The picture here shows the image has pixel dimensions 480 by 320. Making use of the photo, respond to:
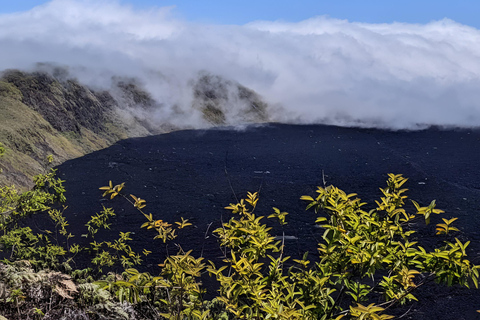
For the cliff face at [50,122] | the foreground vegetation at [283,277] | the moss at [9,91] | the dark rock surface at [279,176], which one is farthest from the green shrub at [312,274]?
the moss at [9,91]

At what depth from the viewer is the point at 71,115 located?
44.9 ft

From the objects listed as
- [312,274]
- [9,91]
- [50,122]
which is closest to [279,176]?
[50,122]

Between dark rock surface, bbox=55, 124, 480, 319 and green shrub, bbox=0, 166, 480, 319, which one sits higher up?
green shrub, bbox=0, 166, 480, 319

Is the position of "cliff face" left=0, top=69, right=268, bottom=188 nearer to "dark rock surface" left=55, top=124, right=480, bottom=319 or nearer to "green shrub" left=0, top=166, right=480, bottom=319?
"dark rock surface" left=55, top=124, right=480, bottom=319

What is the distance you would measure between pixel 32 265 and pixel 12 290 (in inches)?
69.3

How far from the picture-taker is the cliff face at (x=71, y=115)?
1079cm

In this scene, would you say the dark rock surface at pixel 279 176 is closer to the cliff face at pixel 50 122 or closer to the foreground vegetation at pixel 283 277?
the cliff face at pixel 50 122

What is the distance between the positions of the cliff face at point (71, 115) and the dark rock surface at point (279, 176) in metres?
0.78

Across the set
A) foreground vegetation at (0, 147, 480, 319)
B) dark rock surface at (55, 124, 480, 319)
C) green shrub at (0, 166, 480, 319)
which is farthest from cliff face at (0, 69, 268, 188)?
green shrub at (0, 166, 480, 319)

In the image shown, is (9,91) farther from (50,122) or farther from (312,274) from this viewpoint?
(312,274)

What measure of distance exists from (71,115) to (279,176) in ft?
24.0

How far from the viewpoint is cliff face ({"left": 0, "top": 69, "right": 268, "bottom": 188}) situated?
1079 centimetres

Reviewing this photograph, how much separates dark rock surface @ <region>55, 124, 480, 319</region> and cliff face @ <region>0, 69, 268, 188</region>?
0.78 m

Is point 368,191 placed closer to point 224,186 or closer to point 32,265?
point 224,186
